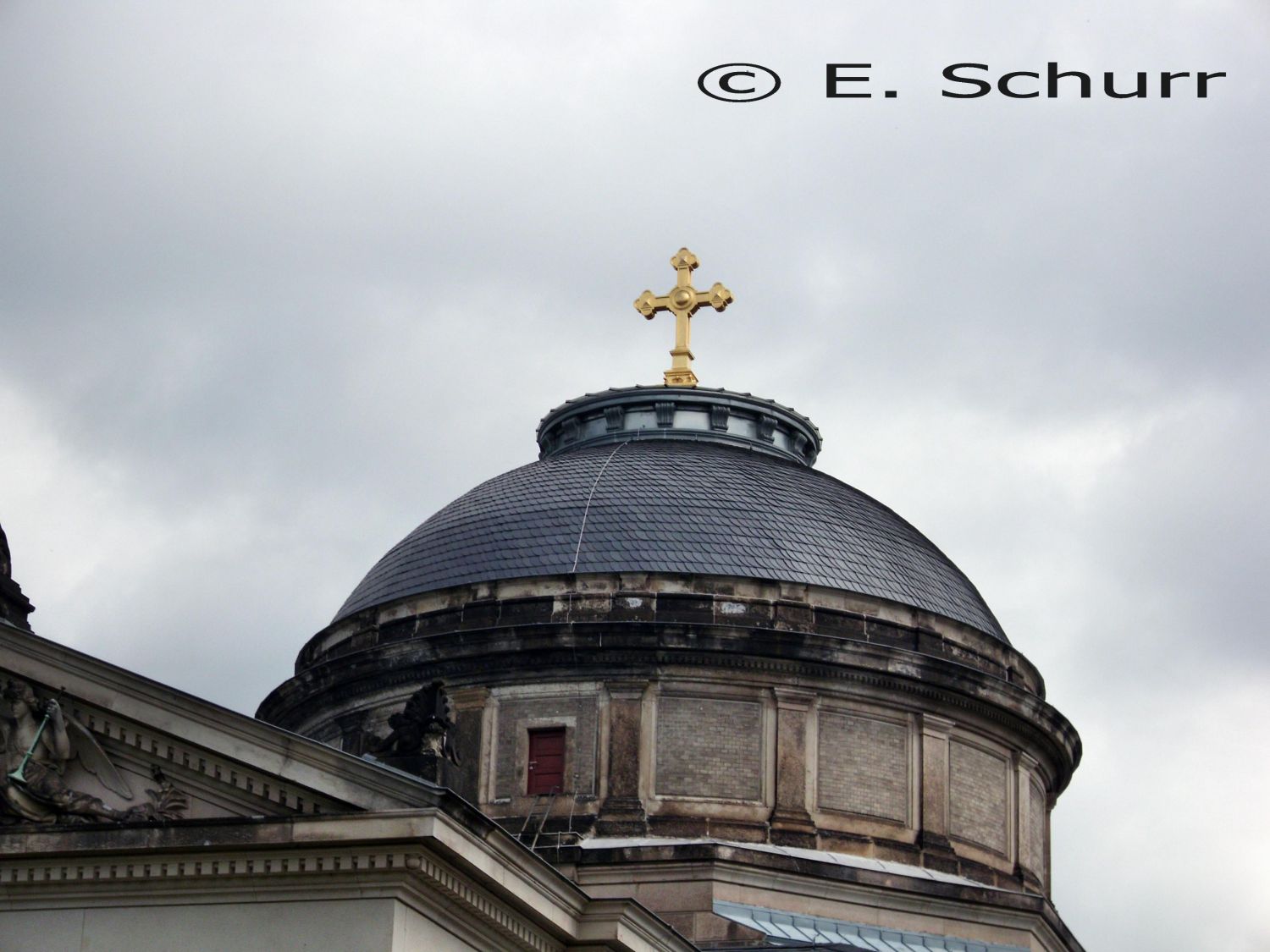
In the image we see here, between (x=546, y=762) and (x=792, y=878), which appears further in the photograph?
(x=546, y=762)

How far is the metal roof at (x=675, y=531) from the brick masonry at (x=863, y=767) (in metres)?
2.34

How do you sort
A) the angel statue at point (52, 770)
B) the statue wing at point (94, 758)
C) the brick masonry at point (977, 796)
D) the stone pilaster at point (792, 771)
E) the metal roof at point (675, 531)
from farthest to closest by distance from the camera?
the metal roof at point (675, 531) → the brick masonry at point (977, 796) → the stone pilaster at point (792, 771) → the statue wing at point (94, 758) → the angel statue at point (52, 770)

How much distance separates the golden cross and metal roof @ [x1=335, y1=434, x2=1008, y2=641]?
2126 millimetres

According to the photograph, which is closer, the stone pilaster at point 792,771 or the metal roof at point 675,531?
the stone pilaster at point 792,771

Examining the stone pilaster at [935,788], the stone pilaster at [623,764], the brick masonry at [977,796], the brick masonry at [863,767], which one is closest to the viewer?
the stone pilaster at [623,764]

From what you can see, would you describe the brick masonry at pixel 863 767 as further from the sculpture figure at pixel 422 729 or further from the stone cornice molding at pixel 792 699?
the sculpture figure at pixel 422 729

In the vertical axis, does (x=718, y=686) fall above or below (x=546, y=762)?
above

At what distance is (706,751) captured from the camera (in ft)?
144

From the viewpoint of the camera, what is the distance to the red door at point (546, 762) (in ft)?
144

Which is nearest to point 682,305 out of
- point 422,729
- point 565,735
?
point 565,735

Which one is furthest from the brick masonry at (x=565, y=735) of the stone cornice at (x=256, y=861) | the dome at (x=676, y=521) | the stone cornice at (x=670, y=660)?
the stone cornice at (x=256, y=861)

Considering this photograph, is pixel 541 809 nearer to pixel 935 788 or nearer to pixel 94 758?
pixel 935 788

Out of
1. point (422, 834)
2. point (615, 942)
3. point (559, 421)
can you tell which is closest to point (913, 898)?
point (559, 421)

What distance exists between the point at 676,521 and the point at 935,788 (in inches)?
227
